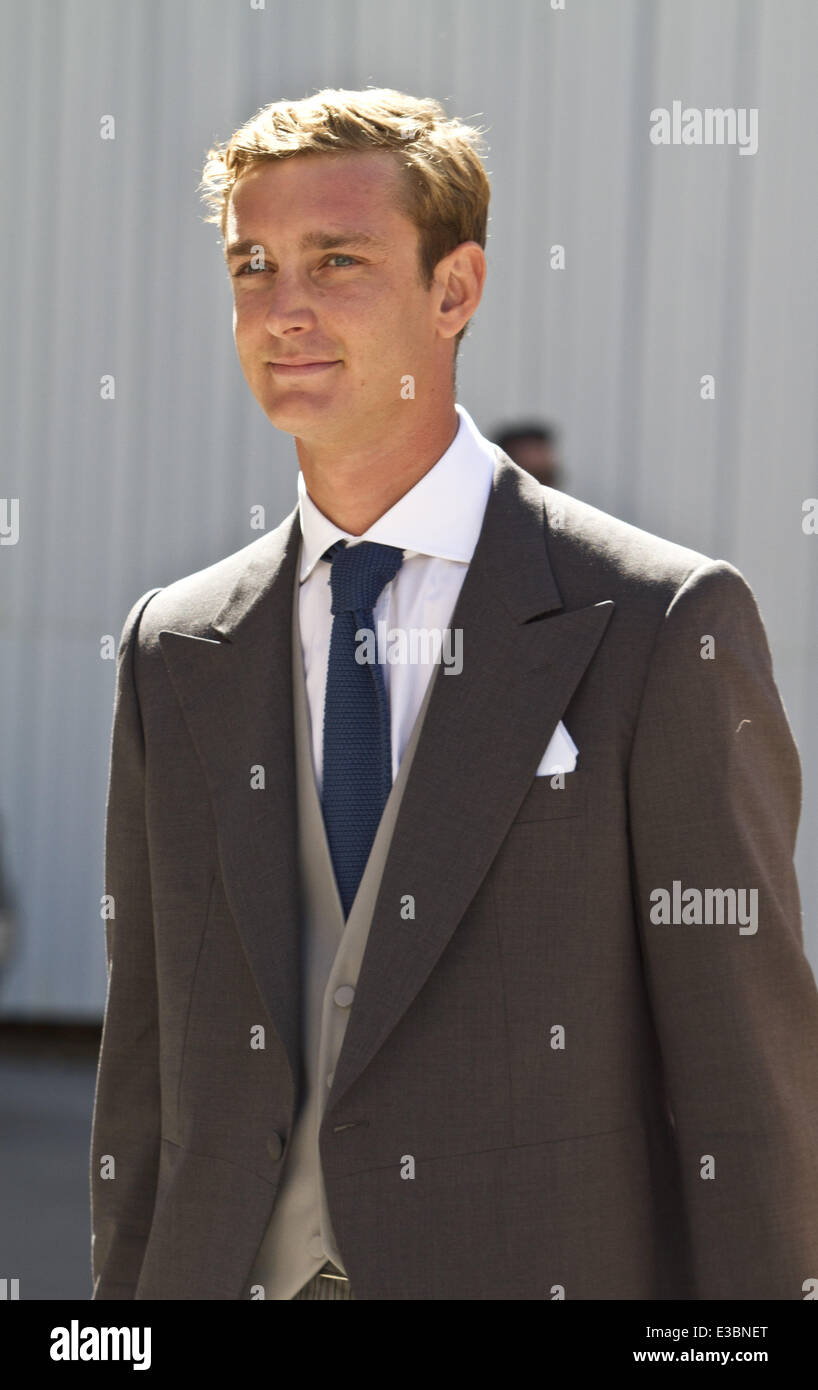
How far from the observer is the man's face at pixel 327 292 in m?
1.68

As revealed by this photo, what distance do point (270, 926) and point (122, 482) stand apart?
162 inches

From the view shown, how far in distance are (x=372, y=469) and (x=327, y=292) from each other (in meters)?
0.19

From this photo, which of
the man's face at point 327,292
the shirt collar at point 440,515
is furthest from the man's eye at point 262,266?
the shirt collar at point 440,515

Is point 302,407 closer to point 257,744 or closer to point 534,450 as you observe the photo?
point 257,744

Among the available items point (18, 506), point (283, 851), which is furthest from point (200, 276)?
point (283, 851)

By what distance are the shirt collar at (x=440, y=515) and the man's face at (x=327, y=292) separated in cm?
9

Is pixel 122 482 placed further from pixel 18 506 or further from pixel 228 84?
pixel 228 84

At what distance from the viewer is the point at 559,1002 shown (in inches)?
61.0

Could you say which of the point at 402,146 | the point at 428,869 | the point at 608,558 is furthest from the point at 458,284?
the point at 428,869

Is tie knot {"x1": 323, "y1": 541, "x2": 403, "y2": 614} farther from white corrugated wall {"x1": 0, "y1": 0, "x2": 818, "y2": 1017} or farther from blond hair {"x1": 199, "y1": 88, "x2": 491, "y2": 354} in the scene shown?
white corrugated wall {"x1": 0, "y1": 0, "x2": 818, "y2": 1017}

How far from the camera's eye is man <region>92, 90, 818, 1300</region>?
154 centimetres

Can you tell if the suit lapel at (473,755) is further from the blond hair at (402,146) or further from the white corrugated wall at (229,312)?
the white corrugated wall at (229,312)

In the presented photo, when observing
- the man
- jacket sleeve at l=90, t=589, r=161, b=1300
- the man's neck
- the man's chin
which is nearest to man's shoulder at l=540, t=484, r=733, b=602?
the man
